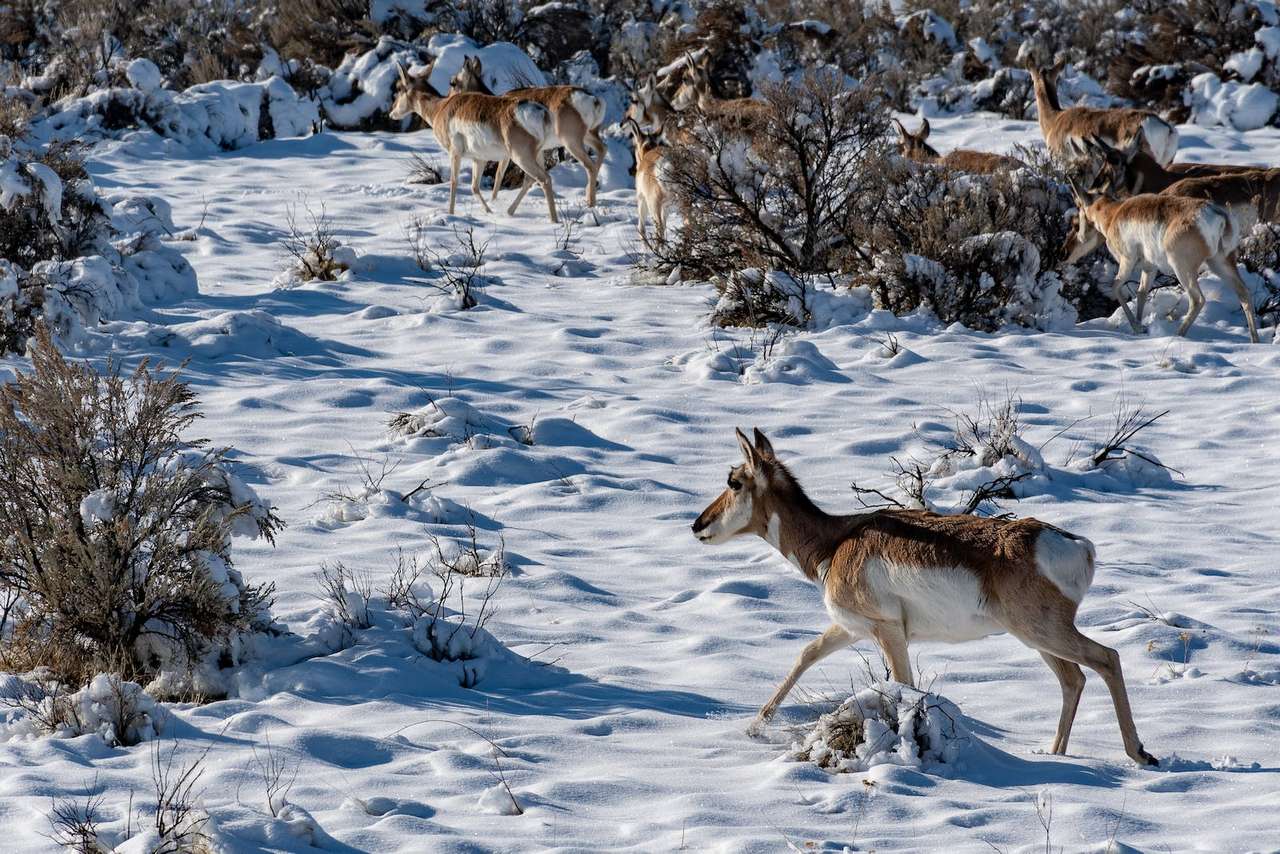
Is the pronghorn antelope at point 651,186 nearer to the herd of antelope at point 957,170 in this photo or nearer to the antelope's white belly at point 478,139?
the herd of antelope at point 957,170

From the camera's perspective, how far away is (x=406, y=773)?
522 cm

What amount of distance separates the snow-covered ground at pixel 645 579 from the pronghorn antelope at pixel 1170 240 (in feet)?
1.33

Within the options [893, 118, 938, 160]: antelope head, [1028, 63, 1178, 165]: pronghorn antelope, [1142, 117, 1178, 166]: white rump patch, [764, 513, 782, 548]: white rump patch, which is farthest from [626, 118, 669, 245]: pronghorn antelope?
[764, 513, 782, 548]: white rump patch

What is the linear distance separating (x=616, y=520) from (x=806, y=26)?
19.4 metres

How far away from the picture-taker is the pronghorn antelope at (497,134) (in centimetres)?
1767

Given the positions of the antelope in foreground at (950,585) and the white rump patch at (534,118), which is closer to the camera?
the antelope in foreground at (950,585)

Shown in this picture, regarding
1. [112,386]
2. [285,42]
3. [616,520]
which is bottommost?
[616,520]

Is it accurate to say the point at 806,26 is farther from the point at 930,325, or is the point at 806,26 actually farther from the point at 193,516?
the point at 193,516

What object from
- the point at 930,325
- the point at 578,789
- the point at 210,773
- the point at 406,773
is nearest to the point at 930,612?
the point at 578,789

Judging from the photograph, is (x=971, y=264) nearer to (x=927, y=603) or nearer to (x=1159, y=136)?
(x=1159, y=136)

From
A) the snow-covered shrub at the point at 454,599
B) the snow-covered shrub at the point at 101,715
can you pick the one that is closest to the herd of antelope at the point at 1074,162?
the snow-covered shrub at the point at 454,599

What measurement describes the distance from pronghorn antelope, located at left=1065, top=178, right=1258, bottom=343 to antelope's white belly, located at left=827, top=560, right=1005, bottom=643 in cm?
816

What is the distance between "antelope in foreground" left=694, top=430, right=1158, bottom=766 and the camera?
5559mm

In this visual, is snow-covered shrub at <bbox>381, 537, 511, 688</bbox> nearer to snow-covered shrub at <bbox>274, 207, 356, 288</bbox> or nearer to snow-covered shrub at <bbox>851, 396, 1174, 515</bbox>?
snow-covered shrub at <bbox>851, 396, 1174, 515</bbox>
